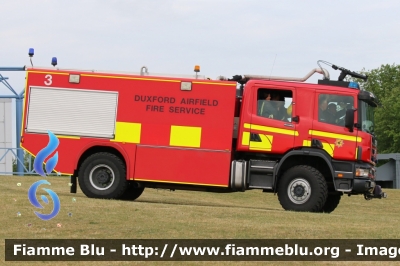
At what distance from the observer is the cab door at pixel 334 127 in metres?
18.3

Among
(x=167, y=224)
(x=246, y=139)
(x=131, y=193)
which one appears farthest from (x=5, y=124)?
(x=167, y=224)

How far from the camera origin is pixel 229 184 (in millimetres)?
18922

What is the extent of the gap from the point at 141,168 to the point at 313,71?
425 cm

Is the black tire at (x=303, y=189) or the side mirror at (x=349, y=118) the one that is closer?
the side mirror at (x=349, y=118)

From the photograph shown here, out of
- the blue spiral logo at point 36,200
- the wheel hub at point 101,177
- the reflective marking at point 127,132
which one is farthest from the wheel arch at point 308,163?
the blue spiral logo at point 36,200

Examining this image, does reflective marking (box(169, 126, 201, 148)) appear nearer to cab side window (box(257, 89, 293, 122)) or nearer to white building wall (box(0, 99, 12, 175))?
cab side window (box(257, 89, 293, 122))

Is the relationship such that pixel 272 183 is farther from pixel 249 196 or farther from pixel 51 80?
pixel 249 196

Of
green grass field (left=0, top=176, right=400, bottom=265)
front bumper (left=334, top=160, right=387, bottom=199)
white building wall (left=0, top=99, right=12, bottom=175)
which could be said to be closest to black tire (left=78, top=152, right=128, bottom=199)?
green grass field (left=0, top=176, right=400, bottom=265)

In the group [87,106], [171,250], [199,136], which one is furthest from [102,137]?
[171,250]

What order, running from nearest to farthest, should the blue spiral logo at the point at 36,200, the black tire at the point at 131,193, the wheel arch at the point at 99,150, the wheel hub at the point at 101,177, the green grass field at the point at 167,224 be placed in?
the blue spiral logo at the point at 36,200
the green grass field at the point at 167,224
the wheel arch at the point at 99,150
the wheel hub at the point at 101,177
the black tire at the point at 131,193

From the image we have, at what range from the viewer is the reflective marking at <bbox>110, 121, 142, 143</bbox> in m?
19.3

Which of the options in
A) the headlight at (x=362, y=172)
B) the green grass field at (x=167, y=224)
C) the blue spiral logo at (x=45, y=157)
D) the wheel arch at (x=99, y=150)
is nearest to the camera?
the blue spiral logo at (x=45, y=157)

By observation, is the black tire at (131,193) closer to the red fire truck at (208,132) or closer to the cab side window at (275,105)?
the red fire truck at (208,132)

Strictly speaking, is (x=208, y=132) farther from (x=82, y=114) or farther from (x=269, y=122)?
(x=82, y=114)
